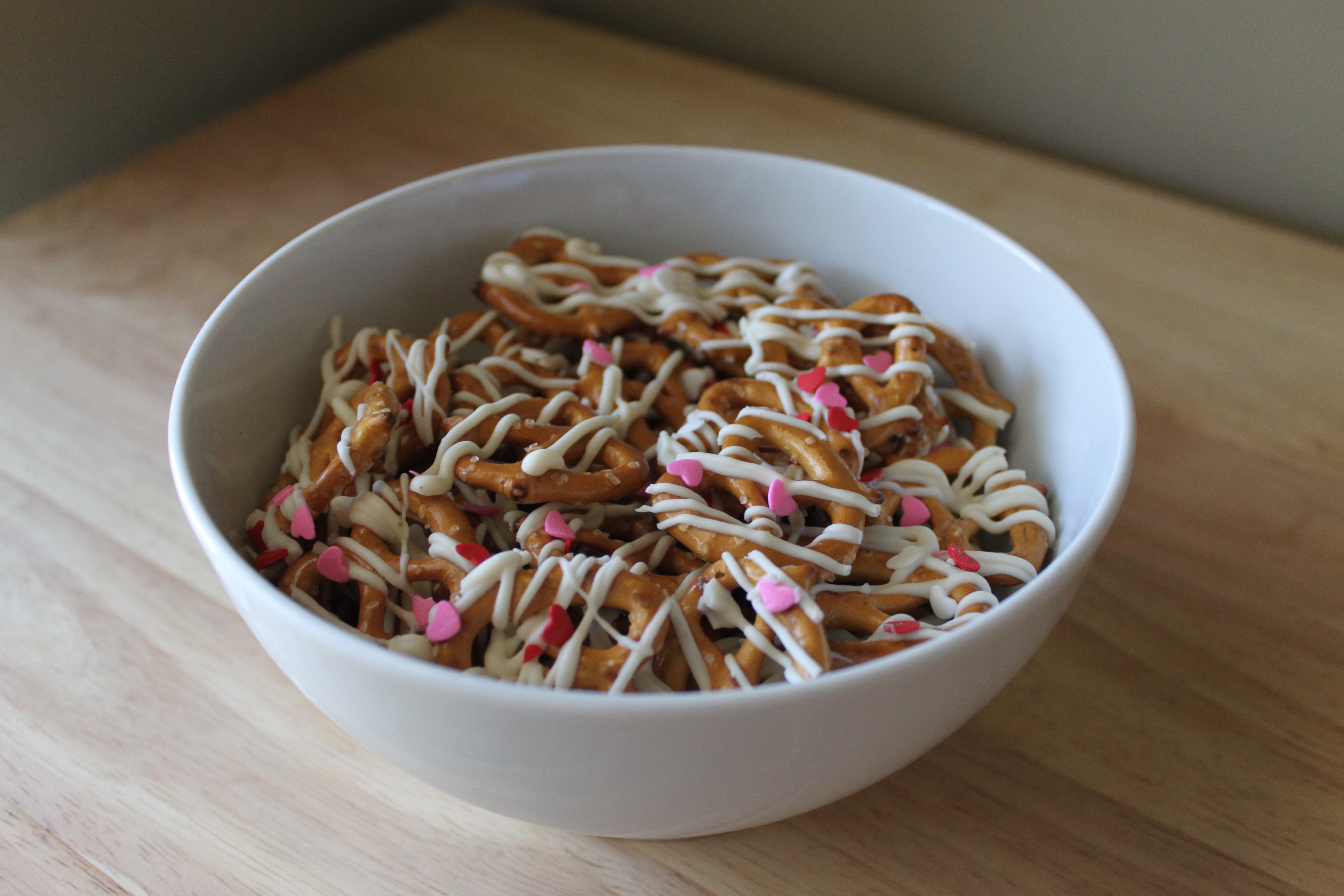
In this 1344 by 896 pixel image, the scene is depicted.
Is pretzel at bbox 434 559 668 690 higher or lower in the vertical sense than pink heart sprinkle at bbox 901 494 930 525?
lower

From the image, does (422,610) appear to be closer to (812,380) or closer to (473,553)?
(473,553)

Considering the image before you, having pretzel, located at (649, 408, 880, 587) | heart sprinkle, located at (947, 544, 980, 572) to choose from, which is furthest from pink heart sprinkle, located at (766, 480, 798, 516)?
heart sprinkle, located at (947, 544, 980, 572)

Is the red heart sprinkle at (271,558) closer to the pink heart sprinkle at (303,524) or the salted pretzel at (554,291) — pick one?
the pink heart sprinkle at (303,524)

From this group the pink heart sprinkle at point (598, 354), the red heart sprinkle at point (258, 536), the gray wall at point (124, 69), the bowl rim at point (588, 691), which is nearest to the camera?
the bowl rim at point (588, 691)

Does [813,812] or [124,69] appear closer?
[813,812]

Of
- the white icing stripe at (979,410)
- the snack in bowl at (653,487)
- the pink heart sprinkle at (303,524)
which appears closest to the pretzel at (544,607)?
the snack in bowl at (653,487)

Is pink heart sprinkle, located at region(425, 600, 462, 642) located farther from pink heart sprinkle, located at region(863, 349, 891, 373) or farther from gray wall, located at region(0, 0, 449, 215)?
gray wall, located at region(0, 0, 449, 215)

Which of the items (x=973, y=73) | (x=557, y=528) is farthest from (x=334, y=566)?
(x=973, y=73)
